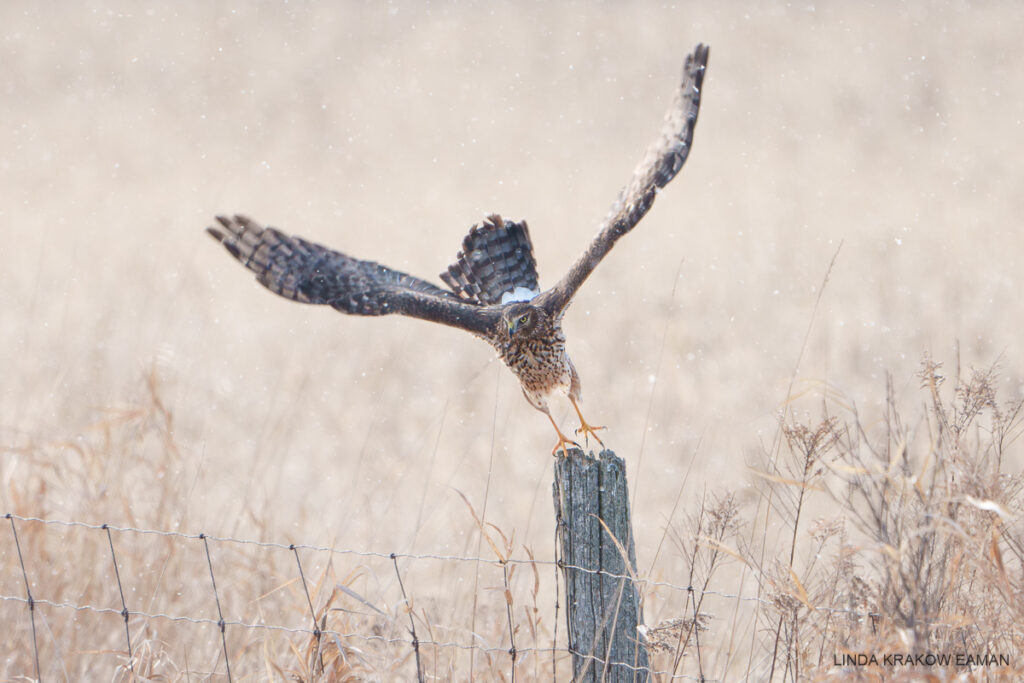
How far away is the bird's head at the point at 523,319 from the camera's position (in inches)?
164

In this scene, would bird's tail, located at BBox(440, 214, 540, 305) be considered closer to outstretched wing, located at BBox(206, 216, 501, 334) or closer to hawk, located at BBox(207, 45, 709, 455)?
hawk, located at BBox(207, 45, 709, 455)

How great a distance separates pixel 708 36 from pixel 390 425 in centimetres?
1741

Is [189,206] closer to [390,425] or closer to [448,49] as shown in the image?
[390,425]

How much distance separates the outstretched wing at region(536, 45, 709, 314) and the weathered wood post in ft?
4.78

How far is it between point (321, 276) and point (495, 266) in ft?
2.94

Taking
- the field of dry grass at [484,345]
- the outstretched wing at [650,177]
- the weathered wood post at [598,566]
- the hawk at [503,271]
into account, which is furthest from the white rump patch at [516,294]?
the weathered wood post at [598,566]

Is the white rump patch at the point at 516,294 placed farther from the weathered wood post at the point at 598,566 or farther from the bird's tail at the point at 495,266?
the weathered wood post at the point at 598,566

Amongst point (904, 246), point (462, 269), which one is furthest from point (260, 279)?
point (904, 246)

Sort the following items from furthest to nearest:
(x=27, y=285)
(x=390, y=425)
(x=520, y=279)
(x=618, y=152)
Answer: (x=618, y=152) < (x=27, y=285) < (x=390, y=425) < (x=520, y=279)

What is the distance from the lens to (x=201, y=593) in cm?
474

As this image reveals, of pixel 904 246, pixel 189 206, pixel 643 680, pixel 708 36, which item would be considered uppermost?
pixel 708 36

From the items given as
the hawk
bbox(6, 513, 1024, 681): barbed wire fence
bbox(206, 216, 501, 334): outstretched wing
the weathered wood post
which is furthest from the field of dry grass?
bbox(206, 216, 501, 334): outstretched wing

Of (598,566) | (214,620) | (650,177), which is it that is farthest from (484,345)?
(598,566)

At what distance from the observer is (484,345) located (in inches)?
482
